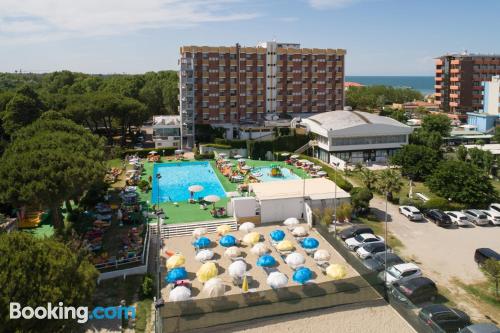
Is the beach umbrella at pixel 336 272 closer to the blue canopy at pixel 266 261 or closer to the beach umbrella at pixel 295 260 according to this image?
the beach umbrella at pixel 295 260

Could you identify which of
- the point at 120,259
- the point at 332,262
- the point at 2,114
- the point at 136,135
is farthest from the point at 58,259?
the point at 136,135

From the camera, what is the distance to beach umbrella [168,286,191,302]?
23734 mm

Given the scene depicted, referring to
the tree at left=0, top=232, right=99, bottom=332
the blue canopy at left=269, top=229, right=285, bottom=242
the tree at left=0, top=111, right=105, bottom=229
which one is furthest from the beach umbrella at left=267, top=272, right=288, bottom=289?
the tree at left=0, top=111, right=105, bottom=229

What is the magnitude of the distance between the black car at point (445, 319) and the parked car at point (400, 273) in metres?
4.06

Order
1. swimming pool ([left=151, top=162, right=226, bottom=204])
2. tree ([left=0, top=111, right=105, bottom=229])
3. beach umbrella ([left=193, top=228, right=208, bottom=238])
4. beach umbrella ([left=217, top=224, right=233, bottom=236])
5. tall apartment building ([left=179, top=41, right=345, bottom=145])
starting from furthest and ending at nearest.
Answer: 1. tall apartment building ([left=179, top=41, right=345, bottom=145])
2. swimming pool ([left=151, top=162, right=226, bottom=204])
3. beach umbrella ([left=217, top=224, right=233, bottom=236])
4. beach umbrella ([left=193, top=228, right=208, bottom=238])
5. tree ([left=0, top=111, right=105, bottom=229])

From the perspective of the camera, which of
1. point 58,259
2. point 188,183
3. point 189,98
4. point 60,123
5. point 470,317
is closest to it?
point 58,259

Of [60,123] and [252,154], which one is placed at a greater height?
[60,123]

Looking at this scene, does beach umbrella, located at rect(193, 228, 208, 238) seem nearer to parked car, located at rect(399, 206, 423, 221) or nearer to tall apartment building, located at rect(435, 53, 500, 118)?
parked car, located at rect(399, 206, 423, 221)

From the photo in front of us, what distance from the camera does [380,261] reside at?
94.0 feet

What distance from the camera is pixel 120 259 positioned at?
2866 cm

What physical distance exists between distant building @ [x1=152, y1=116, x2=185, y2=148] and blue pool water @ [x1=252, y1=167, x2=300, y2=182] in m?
20.2

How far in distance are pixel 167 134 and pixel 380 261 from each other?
49.6 metres

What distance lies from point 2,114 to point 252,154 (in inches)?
1453

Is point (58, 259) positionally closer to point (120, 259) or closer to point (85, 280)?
point (85, 280)
